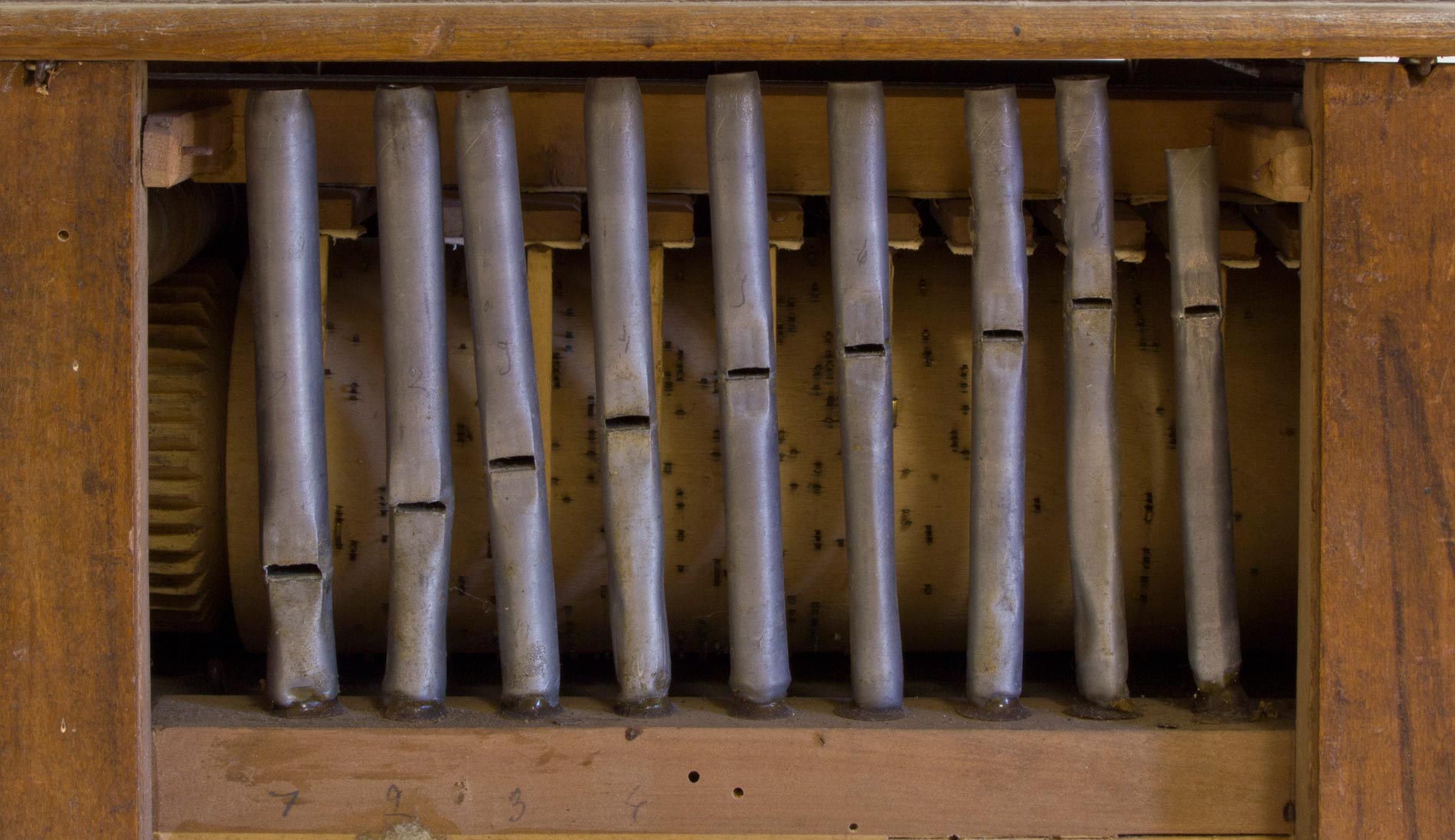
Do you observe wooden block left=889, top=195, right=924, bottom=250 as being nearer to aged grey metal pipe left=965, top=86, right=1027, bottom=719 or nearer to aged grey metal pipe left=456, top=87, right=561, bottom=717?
aged grey metal pipe left=965, top=86, right=1027, bottom=719

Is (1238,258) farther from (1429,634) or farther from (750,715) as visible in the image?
(750,715)

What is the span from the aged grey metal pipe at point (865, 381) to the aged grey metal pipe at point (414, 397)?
23.0 inches

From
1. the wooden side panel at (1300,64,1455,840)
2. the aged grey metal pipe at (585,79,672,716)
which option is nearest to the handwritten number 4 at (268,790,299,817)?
the aged grey metal pipe at (585,79,672,716)

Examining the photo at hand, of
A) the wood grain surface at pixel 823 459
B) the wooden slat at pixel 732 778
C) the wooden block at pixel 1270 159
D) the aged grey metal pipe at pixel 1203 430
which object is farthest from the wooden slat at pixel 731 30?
the wooden slat at pixel 732 778

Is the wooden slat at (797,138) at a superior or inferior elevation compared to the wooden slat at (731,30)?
inferior

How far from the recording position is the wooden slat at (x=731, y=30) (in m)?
1.80

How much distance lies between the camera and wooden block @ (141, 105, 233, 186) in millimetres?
1855

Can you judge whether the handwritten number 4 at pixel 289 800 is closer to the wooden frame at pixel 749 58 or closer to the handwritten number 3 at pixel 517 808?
the wooden frame at pixel 749 58

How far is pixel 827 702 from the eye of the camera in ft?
6.79

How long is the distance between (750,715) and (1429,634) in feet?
3.15

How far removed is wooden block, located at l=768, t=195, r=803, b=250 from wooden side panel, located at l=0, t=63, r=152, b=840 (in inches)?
35.9

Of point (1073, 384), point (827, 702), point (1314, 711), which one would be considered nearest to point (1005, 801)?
point (827, 702)

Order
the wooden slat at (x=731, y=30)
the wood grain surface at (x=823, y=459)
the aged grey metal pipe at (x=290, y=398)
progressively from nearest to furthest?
the wooden slat at (x=731, y=30), the aged grey metal pipe at (x=290, y=398), the wood grain surface at (x=823, y=459)

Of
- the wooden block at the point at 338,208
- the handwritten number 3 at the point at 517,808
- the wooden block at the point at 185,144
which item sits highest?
the wooden block at the point at 185,144
